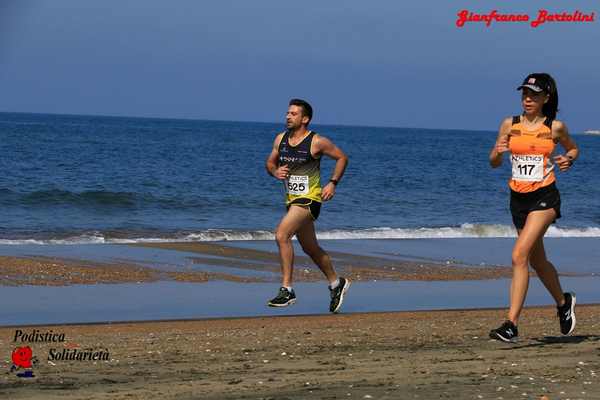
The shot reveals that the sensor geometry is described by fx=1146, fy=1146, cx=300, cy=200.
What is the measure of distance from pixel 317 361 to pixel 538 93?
248cm

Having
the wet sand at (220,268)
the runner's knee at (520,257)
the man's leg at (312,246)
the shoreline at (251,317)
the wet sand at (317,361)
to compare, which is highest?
the runner's knee at (520,257)

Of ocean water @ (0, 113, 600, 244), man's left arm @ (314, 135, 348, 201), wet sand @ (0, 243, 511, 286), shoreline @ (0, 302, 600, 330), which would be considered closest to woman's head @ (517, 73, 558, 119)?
man's left arm @ (314, 135, 348, 201)

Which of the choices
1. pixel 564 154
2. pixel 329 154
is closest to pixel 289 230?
pixel 329 154

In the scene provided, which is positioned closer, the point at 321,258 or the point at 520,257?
the point at 520,257

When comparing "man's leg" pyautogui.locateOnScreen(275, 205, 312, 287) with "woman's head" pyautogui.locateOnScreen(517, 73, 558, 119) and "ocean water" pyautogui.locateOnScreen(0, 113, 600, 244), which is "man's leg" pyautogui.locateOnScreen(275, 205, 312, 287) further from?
"ocean water" pyautogui.locateOnScreen(0, 113, 600, 244)

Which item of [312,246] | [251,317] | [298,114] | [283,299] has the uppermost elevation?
[298,114]

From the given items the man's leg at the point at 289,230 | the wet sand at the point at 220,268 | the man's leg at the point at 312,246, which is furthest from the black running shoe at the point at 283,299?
the wet sand at the point at 220,268

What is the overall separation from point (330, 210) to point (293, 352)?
20.9 m

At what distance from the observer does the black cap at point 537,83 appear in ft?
26.4

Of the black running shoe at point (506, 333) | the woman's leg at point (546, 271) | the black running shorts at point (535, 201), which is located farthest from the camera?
the woman's leg at point (546, 271)

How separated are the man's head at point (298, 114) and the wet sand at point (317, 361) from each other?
5.69ft

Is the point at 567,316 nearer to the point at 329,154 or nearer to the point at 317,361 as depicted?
the point at 317,361

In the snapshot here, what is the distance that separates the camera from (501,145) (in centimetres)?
816

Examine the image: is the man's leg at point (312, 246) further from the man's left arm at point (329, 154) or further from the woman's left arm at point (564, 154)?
the woman's left arm at point (564, 154)
